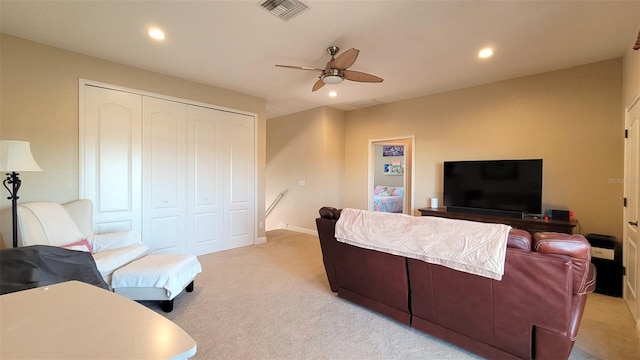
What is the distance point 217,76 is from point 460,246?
12.6ft

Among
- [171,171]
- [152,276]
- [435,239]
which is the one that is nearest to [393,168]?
[171,171]

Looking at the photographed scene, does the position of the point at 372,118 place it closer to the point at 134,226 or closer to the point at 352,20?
the point at 352,20

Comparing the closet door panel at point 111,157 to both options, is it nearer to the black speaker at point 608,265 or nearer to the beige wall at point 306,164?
the beige wall at point 306,164

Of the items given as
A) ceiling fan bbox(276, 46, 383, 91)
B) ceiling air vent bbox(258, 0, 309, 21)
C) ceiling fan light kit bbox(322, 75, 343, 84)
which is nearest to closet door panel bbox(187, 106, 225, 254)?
ceiling fan bbox(276, 46, 383, 91)

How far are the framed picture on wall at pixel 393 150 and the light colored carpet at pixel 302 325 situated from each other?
17.1 ft

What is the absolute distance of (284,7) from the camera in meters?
2.41

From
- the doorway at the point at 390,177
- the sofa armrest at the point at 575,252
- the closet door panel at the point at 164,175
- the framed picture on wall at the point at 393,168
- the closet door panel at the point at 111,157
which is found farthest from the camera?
the framed picture on wall at the point at 393,168

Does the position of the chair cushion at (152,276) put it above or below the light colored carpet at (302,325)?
above

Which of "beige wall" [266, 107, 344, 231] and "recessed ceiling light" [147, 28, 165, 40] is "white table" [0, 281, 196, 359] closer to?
"recessed ceiling light" [147, 28, 165, 40]

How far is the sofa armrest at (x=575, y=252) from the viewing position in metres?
1.59

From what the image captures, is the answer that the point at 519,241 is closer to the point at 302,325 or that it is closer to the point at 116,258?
the point at 302,325

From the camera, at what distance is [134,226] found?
12.4ft

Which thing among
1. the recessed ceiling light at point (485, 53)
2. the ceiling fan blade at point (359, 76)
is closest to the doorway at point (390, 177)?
the recessed ceiling light at point (485, 53)

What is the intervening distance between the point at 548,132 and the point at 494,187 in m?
0.99
